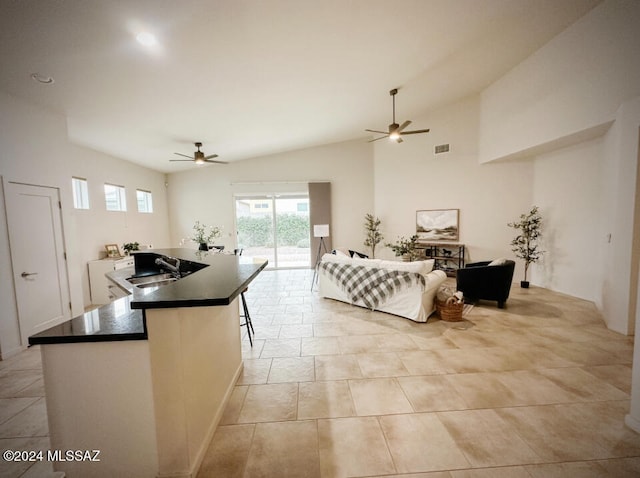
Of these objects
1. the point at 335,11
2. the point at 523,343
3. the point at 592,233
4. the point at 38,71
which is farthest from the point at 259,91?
the point at 592,233

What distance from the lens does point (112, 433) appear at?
127cm

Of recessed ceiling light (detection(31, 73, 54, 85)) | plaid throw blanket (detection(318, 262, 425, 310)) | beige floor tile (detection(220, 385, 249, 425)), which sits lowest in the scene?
beige floor tile (detection(220, 385, 249, 425))

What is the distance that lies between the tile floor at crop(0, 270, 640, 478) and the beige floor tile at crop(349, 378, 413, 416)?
1 centimetres

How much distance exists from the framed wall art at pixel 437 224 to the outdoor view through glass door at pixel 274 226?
3148 mm

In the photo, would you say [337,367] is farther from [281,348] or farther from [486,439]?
[486,439]

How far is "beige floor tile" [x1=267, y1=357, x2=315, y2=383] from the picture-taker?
2191 millimetres

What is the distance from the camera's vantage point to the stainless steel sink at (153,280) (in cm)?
224

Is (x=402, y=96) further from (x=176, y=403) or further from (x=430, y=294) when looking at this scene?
(x=176, y=403)

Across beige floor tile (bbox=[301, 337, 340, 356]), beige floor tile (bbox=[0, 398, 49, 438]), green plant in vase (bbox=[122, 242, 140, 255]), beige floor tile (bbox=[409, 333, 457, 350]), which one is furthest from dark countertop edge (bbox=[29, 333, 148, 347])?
green plant in vase (bbox=[122, 242, 140, 255])

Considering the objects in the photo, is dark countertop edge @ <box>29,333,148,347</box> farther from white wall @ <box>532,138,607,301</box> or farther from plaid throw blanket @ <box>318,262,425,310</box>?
white wall @ <box>532,138,607,301</box>

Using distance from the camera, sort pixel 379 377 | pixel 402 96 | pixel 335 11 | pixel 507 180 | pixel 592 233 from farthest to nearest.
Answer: pixel 507 180 < pixel 402 96 < pixel 592 233 < pixel 335 11 < pixel 379 377

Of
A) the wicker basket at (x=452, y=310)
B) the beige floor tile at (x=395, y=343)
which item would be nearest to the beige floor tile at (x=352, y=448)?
the beige floor tile at (x=395, y=343)

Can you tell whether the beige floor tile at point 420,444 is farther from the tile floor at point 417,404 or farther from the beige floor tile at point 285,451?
the beige floor tile at point 285,451

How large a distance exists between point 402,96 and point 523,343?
451 cm
